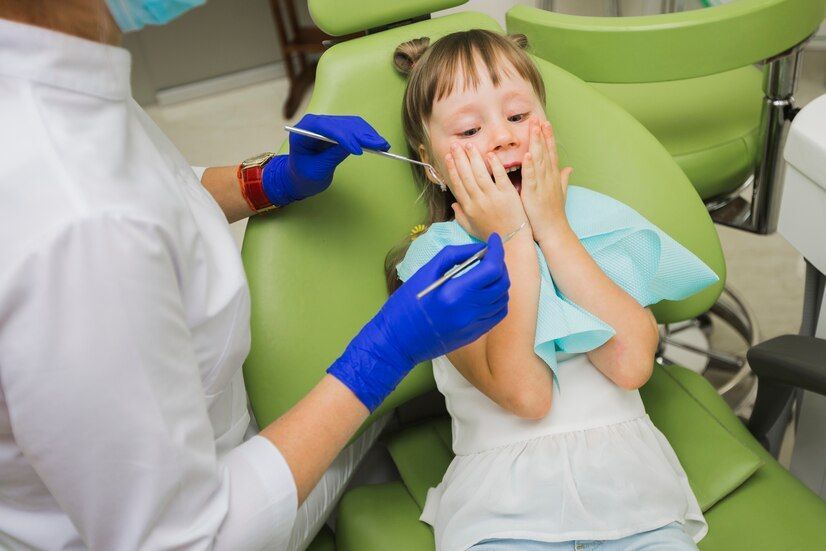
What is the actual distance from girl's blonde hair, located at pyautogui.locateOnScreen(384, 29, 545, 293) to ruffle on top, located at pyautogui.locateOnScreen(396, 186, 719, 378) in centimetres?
7

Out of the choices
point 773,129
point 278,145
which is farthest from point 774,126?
point 278,145

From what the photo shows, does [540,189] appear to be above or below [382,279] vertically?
above

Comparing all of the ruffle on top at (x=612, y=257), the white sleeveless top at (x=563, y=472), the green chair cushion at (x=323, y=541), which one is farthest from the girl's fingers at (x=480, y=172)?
the green chair cushion at (x=323, y=541)

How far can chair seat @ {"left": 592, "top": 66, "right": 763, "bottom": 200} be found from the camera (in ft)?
5.22

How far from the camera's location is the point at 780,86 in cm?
148

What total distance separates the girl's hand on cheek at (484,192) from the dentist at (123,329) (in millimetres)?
190

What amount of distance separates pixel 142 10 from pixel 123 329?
1.06 feet

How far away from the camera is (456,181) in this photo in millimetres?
1088

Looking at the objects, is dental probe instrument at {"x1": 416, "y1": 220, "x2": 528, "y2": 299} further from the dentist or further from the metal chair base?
the metal chair base

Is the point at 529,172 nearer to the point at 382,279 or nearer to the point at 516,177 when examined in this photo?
the point at 516,177

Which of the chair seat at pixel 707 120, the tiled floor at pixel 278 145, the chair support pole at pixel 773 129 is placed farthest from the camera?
the tiled floor at pixel 278 145

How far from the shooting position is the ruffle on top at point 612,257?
1.02m

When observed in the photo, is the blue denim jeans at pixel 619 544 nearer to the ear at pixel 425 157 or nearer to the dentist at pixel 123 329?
the dentist at pixel 123 329

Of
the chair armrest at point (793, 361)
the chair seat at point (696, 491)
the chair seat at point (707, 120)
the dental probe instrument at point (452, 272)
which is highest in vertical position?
the dental probe instrument at point (452, 272)
